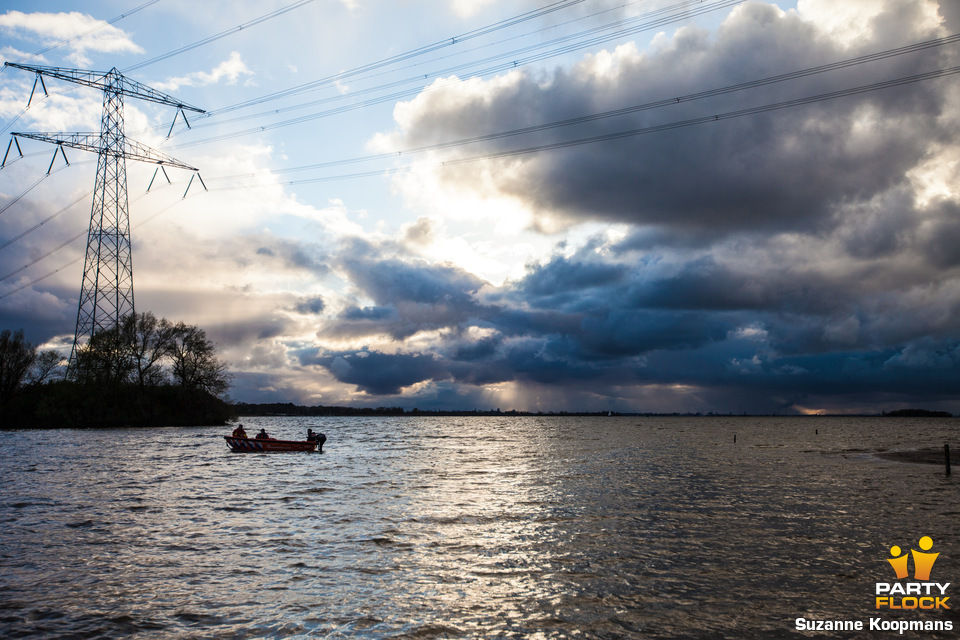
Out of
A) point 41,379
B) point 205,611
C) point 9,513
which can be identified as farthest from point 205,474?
point 41,379

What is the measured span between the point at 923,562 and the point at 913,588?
339 cm

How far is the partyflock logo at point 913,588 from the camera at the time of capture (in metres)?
14.1

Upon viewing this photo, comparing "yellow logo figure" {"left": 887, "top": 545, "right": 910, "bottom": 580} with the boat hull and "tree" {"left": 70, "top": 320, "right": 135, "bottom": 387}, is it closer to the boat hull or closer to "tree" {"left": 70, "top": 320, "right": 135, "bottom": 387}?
the boat hull

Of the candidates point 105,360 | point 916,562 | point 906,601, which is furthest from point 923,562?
point 105,360

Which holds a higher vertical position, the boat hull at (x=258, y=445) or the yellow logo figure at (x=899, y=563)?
the yellow logo figure at (x=899, y=563)

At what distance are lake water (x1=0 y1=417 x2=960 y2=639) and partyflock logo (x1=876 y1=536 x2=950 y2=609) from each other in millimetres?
351

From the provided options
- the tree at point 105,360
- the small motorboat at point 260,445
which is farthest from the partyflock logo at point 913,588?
the tree at point 105,360

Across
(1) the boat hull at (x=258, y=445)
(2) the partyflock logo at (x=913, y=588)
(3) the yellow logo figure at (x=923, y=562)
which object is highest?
(2) the partyflock logo at (x=913, y=588)

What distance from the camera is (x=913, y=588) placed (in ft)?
50.5

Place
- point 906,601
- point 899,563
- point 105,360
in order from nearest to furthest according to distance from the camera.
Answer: point 906,601 < point 899,563 < point 105,360

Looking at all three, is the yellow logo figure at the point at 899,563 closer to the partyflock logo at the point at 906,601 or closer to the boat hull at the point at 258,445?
the partyflock logo at the point at 906,601

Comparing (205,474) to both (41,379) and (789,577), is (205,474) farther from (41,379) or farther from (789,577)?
(41,379)

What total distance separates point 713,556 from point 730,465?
3914cm

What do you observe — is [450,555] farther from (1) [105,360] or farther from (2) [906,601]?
(1) [105,360]
